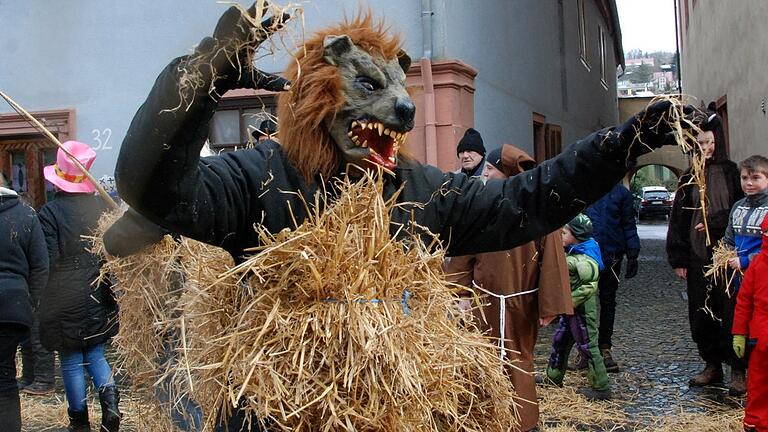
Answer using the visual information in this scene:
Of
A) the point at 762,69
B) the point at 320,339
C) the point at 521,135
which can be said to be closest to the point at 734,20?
the point at 762,69

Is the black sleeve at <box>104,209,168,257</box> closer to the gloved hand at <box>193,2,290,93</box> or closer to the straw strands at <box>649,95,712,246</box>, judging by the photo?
the gloved hand at <box>193,2,290,93</box>

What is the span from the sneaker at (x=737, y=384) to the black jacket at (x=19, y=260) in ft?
15.1

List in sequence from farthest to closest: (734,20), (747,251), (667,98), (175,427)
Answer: (734,20), (747,251), (175,427), (667,98)

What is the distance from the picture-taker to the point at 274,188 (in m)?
2.24

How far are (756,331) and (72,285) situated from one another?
4323mm

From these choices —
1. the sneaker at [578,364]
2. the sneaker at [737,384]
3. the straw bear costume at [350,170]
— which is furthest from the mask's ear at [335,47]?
the sneaker at [578,364]

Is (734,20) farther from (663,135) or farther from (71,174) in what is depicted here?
(663,135)

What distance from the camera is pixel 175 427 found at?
3734 mm

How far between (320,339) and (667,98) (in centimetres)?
115

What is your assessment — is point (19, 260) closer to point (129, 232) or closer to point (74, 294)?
point (74, 294)

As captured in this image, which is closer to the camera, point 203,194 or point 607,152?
point 203,194

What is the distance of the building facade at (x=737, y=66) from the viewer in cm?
1008

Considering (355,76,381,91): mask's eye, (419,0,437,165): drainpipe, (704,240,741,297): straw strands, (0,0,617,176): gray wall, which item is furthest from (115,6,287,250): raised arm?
(0,0,617,176): gray wall

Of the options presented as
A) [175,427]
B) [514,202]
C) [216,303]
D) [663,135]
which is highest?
[663,135]
